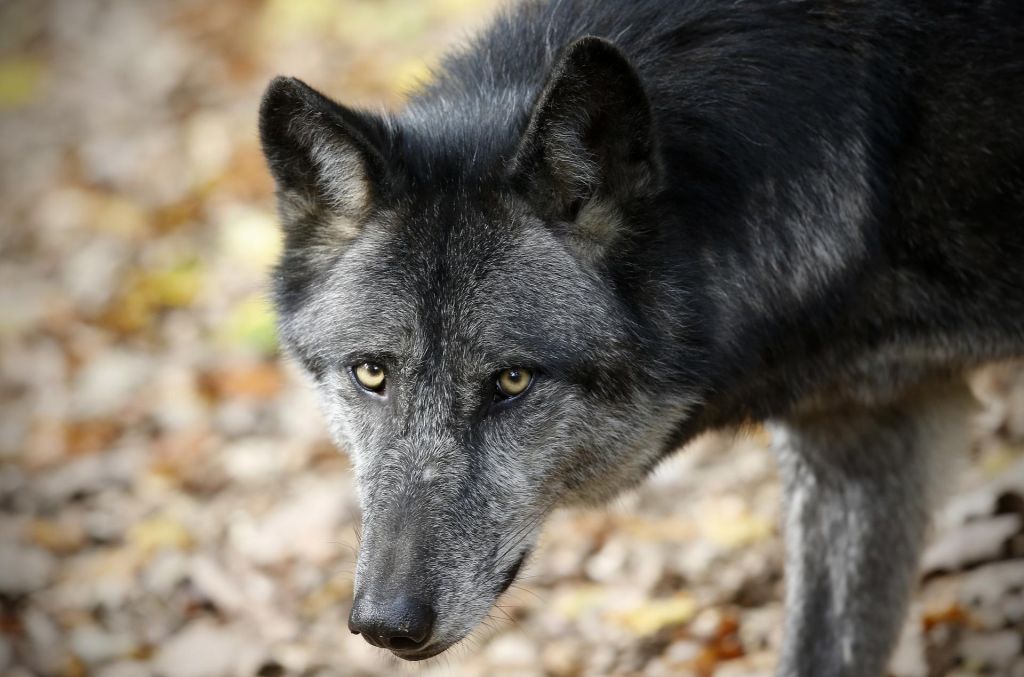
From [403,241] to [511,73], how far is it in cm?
80

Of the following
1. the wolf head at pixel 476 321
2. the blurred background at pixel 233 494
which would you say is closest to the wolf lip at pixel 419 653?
the wolf head at pixel 476 321

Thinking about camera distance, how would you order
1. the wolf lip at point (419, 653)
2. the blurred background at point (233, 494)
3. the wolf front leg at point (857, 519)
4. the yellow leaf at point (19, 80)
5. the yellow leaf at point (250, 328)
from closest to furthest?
the wolf lip at point (419, 653), the wolf front leg at point (857, 519), the blurred background at point (233, 494), the yellow leaf at point (250, 328), the yellow leaf at point (19, 80)

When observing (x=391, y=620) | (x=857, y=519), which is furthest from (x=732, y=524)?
(x=391, y=620)

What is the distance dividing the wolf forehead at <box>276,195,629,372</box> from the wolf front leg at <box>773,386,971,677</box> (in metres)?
1.22

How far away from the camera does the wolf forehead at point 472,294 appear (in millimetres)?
3695

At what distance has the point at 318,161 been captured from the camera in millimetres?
3904

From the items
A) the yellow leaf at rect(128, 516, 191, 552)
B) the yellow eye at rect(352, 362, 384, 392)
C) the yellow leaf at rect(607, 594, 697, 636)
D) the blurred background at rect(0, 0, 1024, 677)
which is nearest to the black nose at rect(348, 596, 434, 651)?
the blurred background at rect(0, 0, 1024, 677)

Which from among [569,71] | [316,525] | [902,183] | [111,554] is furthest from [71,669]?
[902,183]

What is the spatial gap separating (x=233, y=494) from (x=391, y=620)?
11.8 ft

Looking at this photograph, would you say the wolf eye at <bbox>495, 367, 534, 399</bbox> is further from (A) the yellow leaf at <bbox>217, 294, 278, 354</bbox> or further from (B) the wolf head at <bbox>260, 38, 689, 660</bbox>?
(A) the yellow leaf at <bbox>217, 294, 278, 354</bbox>

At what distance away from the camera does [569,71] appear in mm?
3430

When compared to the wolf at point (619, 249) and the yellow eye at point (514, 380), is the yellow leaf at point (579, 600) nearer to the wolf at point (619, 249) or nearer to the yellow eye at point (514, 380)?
the wolf at point (619, 249)

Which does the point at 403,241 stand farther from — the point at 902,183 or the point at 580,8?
the point at 902,183

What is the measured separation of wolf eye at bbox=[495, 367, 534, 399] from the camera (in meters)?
3.71
